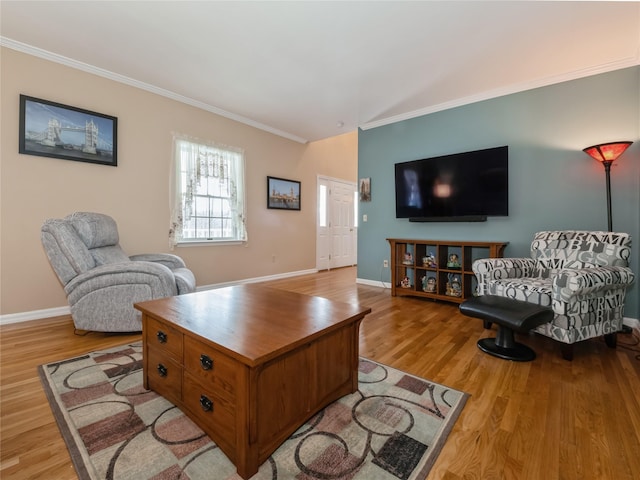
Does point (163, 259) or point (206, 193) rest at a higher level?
point (206, 193)

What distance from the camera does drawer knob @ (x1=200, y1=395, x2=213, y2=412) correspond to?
1.17 meters

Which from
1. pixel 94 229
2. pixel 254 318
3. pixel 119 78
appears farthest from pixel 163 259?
pixel 254 318

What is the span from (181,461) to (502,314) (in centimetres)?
193

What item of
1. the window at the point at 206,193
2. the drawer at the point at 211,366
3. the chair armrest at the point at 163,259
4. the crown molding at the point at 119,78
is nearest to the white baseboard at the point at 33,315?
the chair armrest at the point at 163,259

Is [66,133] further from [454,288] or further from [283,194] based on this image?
[454,288]

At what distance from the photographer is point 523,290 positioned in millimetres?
2139

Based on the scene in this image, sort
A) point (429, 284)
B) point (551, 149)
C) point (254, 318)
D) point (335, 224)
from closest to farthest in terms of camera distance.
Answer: point (254, 318)
point (551, 149)
point (429, 284)
point (335, 224)

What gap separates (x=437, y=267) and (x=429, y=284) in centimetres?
28

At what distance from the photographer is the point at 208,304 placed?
1618 millimetres

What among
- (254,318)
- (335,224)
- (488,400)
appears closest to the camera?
(254,318)

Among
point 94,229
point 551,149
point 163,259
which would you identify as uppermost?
point 551,149

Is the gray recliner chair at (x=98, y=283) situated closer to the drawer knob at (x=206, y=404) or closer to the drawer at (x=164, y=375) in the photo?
the drawer at (x=164, y=375)

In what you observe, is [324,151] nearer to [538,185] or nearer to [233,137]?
[233,137]

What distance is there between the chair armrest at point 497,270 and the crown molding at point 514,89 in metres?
2.02
